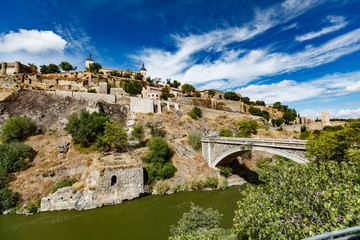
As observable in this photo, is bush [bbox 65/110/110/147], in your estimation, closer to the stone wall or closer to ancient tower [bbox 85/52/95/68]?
the stone wall

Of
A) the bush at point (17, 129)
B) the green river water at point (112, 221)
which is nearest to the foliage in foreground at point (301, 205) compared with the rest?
the green river water at point (112, 221)

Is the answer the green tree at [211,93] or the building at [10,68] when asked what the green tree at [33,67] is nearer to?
the building at [10,68]

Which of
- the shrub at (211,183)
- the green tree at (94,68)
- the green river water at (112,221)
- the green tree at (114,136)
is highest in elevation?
the green tree at (94,68)

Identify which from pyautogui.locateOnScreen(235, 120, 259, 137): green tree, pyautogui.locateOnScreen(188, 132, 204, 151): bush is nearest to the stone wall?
pyautogui.locateOnScreen(188, 132, 204, 151): bush

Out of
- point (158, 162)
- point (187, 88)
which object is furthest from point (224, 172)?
point (187, 88)

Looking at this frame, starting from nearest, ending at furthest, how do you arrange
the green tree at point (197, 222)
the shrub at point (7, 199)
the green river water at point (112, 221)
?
1. the green tree at point (197, 222)
2. the green river water at point (112, 221)
3. the shrub at point (7, 199)

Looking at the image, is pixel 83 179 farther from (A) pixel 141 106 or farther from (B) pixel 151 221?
(A) pixel 141 106

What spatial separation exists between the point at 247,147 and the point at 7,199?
2520 cm

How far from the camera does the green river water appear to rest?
40.9 feet

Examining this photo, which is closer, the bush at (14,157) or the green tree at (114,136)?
the bush at (14,157)

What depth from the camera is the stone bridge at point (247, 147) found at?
1313cm

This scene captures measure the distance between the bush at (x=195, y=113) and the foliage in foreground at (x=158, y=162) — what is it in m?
19.7

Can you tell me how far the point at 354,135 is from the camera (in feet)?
32.0

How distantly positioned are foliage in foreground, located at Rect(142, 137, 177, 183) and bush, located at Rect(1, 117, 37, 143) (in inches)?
777
